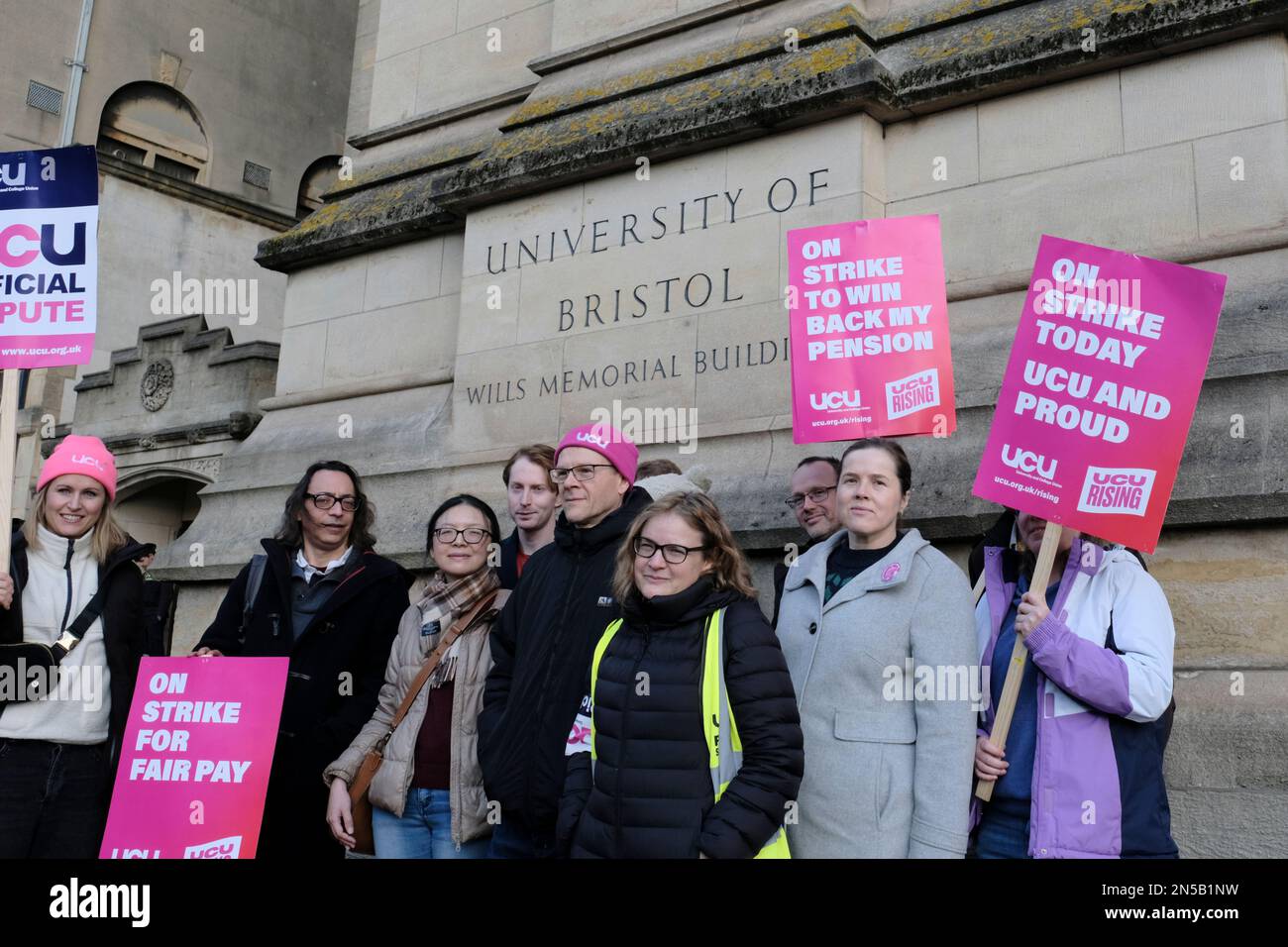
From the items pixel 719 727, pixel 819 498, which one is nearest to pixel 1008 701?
pixel 719 727

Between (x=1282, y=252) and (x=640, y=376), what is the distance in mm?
3126

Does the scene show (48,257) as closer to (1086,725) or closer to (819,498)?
(819,498)

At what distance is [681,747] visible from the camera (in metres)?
3.49

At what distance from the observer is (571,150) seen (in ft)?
24.3

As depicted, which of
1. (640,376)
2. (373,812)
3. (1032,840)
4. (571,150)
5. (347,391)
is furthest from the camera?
(347,391)

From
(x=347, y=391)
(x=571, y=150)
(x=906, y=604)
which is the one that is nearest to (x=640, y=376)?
(x=571, y=150)

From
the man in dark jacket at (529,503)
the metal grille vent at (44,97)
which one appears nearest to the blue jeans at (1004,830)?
the man in dark jacket at (529,503)

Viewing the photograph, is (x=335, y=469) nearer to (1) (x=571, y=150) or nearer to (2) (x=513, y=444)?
(2) (x=513, y=444)

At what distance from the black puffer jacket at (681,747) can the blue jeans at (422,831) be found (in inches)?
34.3

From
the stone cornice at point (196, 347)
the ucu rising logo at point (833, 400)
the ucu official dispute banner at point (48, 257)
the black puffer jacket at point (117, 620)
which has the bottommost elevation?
the black puffer jacket at point (117, 620)

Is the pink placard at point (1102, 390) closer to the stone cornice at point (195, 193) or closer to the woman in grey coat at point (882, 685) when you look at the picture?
the woman in grey coat at point (882, 685)

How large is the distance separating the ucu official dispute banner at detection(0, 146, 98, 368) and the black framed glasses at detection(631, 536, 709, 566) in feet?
9.79

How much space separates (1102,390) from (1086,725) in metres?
1.06

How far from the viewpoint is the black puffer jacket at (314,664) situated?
16.0 ft
